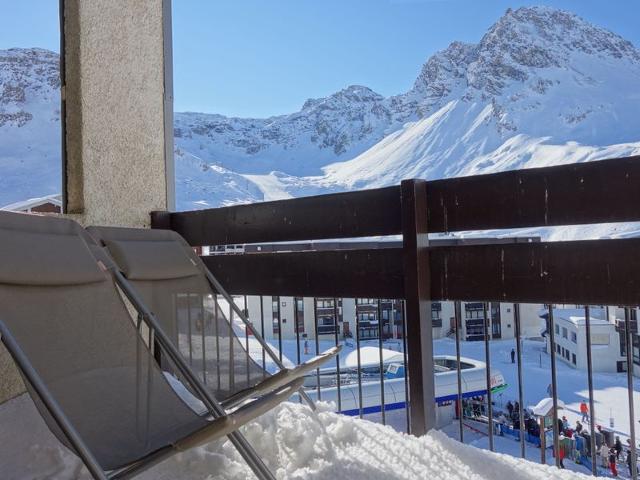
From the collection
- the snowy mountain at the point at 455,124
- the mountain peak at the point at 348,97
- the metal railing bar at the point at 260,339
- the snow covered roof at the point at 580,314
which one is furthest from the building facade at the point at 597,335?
the mountain peak at the point at 348,97

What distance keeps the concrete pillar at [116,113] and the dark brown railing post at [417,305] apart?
5.01ft

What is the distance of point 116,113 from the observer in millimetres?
2676

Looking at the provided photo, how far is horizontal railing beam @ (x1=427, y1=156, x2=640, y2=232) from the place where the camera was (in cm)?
151

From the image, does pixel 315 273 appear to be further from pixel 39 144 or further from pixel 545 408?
pixel 39 144

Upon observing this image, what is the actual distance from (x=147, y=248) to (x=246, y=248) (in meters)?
0.79

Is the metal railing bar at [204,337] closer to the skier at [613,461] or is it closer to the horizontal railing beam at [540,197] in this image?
the horizontal railing beam at [540,197]

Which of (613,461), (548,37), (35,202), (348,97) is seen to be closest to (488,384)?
(613,461)

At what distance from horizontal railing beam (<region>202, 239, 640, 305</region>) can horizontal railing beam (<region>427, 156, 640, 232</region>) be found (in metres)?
0.08

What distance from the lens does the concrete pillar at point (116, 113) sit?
97.3 inches

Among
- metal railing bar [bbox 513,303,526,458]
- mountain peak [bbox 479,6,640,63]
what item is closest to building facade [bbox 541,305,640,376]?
metal railing bar [bbox 513,303,526,458]

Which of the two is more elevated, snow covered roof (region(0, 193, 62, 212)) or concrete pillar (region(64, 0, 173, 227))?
concrete pillar (region(64, 0, 173, 227))

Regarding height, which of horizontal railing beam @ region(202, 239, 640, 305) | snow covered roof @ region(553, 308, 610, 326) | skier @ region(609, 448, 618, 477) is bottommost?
skier @ region(609, 448, 618, 477)

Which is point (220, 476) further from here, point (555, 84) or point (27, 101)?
point (555, 84)

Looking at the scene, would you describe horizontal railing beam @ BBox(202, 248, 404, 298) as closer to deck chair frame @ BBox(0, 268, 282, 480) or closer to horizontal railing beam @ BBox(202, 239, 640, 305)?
horizontal railing beam @ BBox(202, 239, 640, 305)
